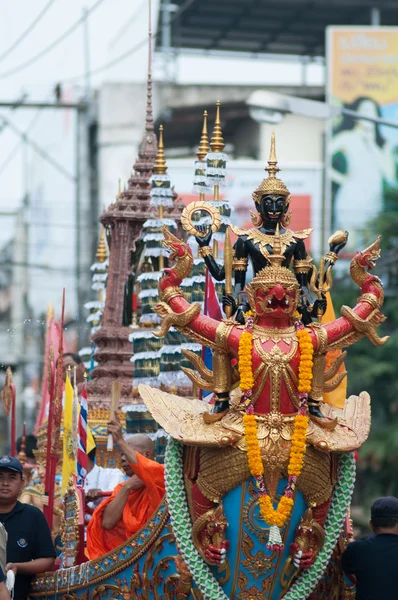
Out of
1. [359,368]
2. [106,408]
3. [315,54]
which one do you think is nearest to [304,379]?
[106,408]

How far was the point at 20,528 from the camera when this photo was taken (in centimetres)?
932

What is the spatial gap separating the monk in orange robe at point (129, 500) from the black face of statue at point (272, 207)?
5.49 feet

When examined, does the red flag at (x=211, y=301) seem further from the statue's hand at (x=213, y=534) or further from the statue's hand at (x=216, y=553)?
the statue's hand at (x=216, y=553)

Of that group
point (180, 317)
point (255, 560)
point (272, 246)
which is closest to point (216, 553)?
point (255, 560)

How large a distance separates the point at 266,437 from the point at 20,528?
1714 mm

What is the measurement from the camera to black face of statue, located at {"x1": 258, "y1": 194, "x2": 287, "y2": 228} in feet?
30.7

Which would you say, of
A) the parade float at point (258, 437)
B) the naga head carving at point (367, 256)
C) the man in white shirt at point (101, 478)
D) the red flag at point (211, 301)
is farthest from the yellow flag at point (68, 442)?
the naga head carving at point (367, 256)

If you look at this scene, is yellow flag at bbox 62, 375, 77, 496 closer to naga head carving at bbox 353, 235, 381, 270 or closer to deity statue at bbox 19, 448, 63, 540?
deity statue at bbox 19, 448, 63, 540

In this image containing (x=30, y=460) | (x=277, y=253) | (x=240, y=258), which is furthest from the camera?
(x=30, y=460)

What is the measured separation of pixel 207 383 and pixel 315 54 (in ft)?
113

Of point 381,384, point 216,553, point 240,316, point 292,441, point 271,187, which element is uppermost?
point 271,187

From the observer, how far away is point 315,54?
42.4 meters

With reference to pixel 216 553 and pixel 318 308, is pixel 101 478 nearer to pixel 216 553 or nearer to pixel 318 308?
pixel 318 308

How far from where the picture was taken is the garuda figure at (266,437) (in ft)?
28.6
